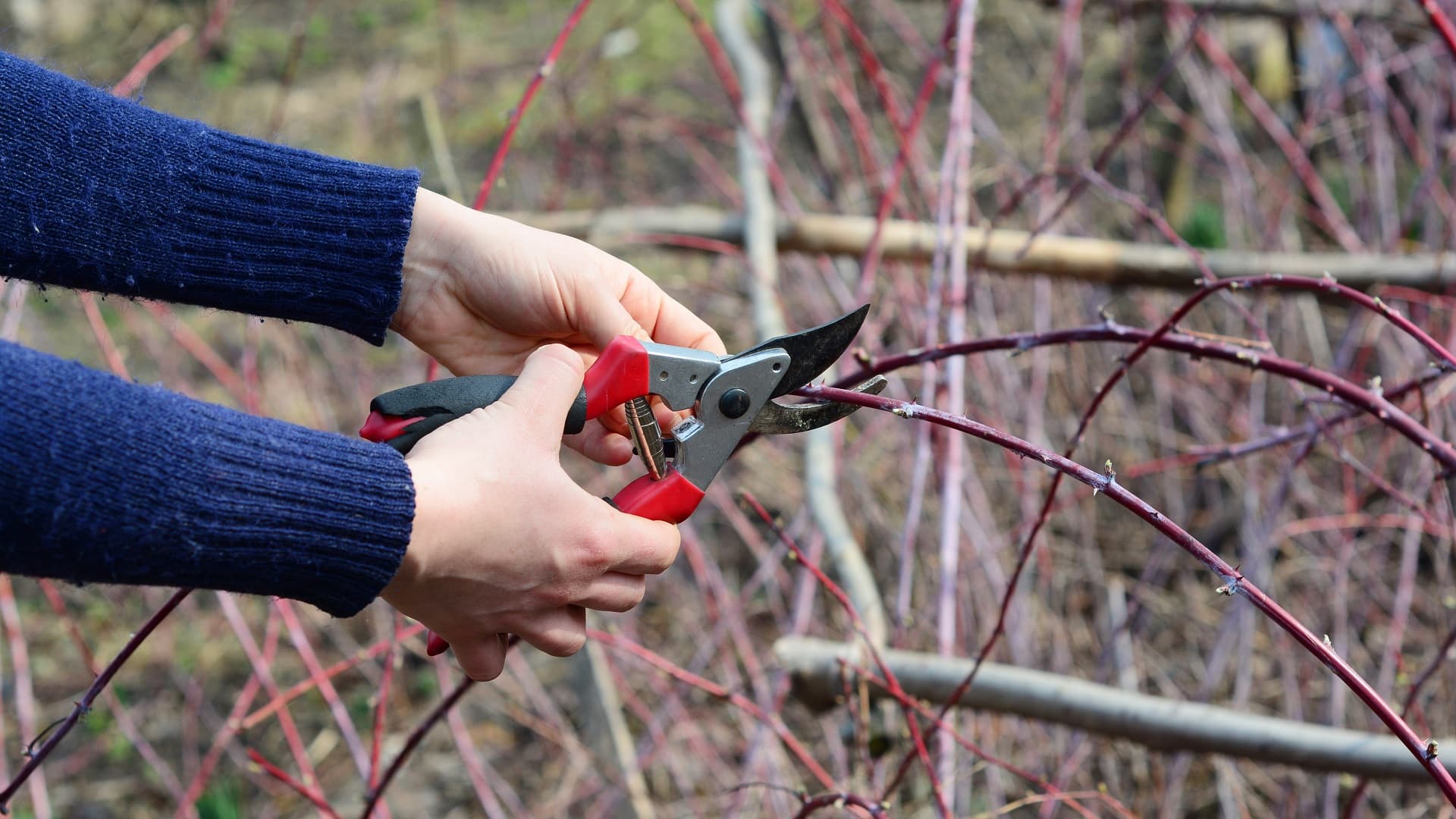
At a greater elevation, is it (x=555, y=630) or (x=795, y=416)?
(x=795, y=416)

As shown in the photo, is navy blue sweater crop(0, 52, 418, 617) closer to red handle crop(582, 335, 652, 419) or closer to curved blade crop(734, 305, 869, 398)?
red handle crop(582, 335, 652, 419)

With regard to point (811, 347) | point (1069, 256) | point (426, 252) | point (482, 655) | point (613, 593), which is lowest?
point (482, 655)

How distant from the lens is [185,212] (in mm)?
1175

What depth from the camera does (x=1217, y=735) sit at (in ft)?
4.96

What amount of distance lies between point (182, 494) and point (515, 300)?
49 centimetres

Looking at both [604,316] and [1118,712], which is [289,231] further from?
[1118,712]

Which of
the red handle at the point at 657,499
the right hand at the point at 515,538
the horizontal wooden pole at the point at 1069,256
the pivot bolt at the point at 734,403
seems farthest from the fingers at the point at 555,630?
the horizontal wooden pole at the point at 1069,256

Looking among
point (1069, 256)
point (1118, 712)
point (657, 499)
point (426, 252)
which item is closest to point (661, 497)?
point (657, 499)

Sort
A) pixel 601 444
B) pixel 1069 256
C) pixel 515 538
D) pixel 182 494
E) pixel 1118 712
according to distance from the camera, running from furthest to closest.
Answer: pixel 1069 256 < pixel 1118 712 < pixel 601 444 < pixel 515 538 < pixel 182 494

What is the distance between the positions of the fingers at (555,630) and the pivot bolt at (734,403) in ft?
0.82

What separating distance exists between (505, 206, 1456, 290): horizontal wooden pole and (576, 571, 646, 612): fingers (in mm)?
1480

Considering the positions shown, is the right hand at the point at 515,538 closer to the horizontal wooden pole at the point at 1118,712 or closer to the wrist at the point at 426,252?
the wrist at the point at 426,252

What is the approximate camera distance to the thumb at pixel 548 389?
101cm

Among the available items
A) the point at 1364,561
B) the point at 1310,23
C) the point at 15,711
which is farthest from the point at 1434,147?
the point at 15,711
